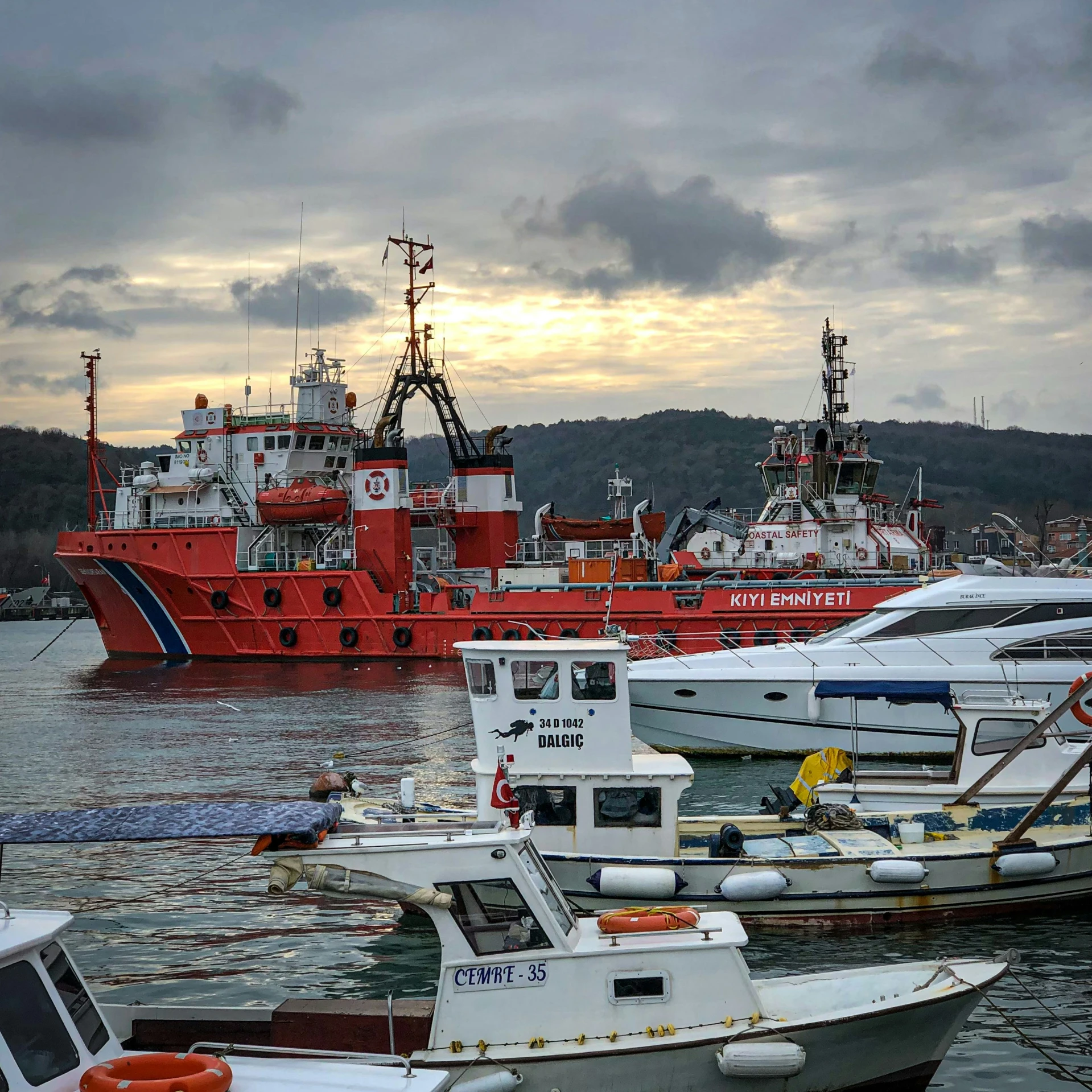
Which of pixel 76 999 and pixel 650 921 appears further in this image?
pixel 650 921

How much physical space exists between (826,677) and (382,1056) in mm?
15130

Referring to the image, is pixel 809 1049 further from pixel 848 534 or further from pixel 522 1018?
pixel 848 534

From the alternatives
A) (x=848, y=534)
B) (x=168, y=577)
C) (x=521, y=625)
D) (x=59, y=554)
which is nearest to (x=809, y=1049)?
(x=521, y=625)

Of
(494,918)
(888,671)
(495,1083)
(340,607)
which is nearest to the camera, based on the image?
(495,1083)

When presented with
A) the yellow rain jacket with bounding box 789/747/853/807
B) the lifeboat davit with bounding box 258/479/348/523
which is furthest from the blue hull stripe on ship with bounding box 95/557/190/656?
the yellow rain jacket with bounding box 789/747/853/807

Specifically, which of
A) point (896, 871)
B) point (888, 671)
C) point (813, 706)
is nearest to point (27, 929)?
point (896, 871)

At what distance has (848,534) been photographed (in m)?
40.3

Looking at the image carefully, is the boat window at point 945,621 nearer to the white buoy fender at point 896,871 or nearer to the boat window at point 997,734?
the boat window at point 997,734

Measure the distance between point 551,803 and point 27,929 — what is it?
6766 mm

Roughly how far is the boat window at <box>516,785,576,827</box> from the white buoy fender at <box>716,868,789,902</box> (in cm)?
172

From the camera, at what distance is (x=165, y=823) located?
8844 mm

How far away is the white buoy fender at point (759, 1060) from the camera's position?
8.14 metres

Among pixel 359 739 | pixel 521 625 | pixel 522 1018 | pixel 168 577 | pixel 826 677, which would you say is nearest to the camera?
pixel 522 1018

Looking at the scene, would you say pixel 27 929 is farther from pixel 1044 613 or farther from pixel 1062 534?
pixel 1062 534
